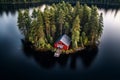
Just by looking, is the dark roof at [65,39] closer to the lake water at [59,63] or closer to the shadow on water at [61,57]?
the shadow on water at [61,57]

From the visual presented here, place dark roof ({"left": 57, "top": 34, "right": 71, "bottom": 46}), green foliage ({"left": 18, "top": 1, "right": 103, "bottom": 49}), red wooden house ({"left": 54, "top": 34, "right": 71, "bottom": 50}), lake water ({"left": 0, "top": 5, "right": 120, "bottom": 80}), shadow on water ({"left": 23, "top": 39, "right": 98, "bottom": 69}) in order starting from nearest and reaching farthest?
lake water ({"left": 0, "top": 5, "right": 120, "bottom": 80})
shadow on water ({"left": 23, "top": 39, "right": 98, "bottom": 69})
red wooden house ({"left": 54, "top": 34, "right": 71, "bottom": 50})
dark roof ({"left": 57, "top": 34, "right": 71, "bottom": 46})
green foliage ({"left": 18, "top": 1, "right": 103, "bottom": 49})

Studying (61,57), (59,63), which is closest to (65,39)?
(61,57)

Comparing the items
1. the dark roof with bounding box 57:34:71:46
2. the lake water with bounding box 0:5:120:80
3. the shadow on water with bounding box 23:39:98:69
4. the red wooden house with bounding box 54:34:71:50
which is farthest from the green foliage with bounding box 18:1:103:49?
the lake water with bounding box 0:5:120:80

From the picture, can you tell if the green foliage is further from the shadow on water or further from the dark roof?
the shadow on water

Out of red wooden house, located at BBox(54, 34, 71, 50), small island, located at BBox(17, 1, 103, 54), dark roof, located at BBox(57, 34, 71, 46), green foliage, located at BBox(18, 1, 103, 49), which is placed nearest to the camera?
red wooden house, located at BBox(54, 34, 71, 50)

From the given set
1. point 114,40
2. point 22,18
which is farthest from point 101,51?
point 22,18

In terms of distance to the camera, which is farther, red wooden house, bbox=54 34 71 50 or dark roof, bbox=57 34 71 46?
dark roof, bbox=57 34 71 46

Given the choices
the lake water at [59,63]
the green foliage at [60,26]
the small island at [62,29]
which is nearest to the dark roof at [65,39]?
the small island at [62,29]

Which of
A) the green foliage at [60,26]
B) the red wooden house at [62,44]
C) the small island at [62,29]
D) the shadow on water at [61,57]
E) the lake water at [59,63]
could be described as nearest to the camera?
the lake water at [59,63]

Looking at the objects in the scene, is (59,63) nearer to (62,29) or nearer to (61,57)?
(61,57)
